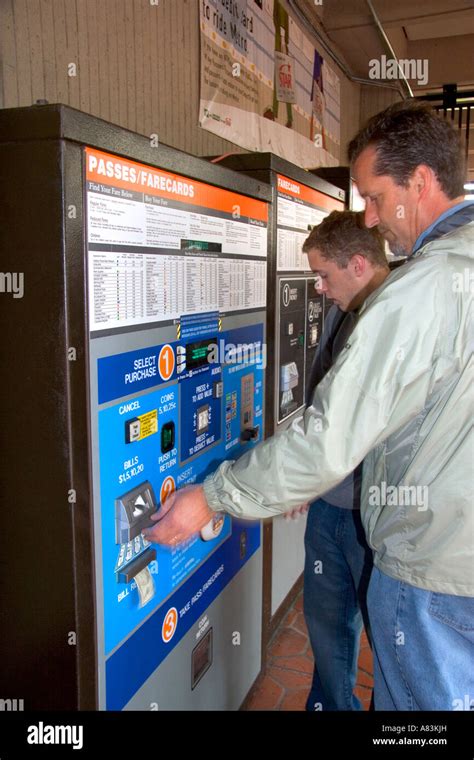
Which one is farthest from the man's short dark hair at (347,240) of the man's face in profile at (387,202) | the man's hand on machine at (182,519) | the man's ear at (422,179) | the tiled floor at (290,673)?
the tiled floor at (290,673)

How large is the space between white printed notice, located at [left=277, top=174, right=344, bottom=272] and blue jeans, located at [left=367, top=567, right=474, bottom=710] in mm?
1608

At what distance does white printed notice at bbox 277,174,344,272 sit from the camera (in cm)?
270

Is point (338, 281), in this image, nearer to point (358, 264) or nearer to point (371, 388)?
point (358, 264)

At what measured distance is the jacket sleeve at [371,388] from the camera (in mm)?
1357

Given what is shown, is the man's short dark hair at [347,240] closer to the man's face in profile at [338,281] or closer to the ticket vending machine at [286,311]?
the man's face in profile at [338,281]

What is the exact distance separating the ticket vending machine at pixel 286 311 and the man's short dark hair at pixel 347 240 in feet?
0.98

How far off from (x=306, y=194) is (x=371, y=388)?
1.88m

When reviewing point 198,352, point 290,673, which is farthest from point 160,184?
point 290,673

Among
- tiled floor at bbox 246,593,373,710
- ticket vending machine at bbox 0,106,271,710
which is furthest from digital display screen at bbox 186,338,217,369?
tiled floor at bbox 246,593,373,710

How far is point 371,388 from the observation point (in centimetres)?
137

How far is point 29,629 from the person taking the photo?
1.42 meters

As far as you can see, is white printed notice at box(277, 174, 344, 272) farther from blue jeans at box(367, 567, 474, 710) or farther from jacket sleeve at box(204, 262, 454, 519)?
blue jeans at box(367, 567, 474, 710)
